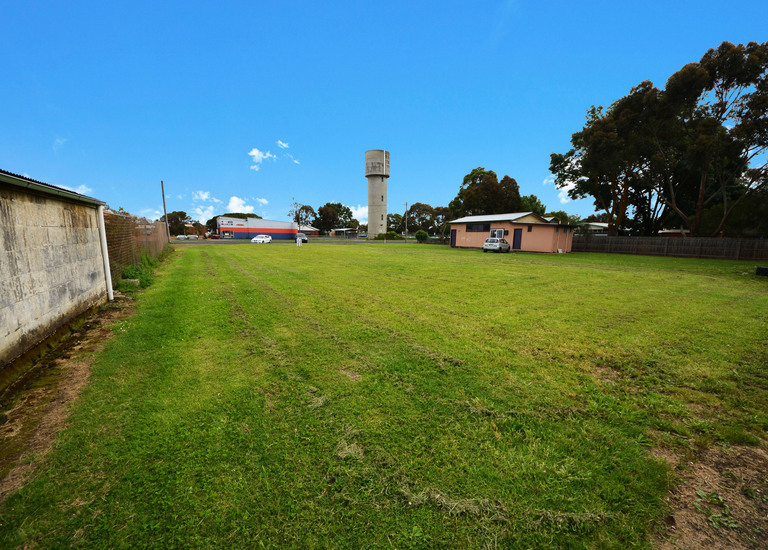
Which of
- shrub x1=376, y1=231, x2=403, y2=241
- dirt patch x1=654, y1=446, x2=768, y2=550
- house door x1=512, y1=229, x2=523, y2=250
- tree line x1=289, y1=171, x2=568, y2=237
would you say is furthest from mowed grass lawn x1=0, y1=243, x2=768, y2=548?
shrub x1=376, y1=231, x2=403, y2=241

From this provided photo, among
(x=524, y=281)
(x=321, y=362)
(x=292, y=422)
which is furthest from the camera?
(x=524, y=281)

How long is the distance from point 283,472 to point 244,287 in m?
7.56

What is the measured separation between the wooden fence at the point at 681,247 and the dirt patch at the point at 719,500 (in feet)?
97.2

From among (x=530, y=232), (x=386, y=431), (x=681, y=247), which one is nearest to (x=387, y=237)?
(x=530, y=232)

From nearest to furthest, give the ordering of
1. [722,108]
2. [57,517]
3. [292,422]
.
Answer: [57,517] → [292,422] → [722,108]

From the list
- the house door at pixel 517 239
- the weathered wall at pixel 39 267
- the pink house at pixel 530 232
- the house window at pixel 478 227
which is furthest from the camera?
the house window at pixel 478 227

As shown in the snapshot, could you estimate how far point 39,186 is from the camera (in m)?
4.56

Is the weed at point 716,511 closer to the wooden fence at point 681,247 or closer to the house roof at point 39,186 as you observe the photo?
the house roof at point 39,186

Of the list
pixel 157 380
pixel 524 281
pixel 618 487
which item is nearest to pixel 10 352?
pixel 157 380

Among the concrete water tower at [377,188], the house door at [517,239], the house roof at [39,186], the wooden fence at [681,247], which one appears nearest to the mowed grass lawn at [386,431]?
the house roof at [39,186]

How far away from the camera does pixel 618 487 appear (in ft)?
7.17

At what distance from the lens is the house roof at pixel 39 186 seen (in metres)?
3.87

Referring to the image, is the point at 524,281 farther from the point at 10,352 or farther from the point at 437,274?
the point at 10,352

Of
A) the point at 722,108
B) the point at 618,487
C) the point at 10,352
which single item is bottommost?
the point at 618,487
